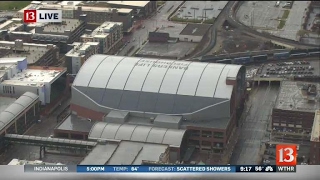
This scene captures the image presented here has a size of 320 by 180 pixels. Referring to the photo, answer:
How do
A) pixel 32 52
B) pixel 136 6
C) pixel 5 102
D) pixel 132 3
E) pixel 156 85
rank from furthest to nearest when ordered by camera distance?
pixel 132 3 < pixel 136 6 < pixel 32 52 < pixel 5 102 < pixel 156 85

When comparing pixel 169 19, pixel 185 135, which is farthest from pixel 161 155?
pixel 169 19

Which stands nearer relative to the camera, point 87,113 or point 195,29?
point 87,113

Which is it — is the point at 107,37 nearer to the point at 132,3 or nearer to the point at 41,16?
the point at 41,16

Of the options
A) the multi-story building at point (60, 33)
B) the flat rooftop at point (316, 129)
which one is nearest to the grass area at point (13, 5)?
the multi-story building at point (60, 33)

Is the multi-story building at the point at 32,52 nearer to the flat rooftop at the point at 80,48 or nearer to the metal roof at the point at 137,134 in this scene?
the flat rooftop at the point at 80,48

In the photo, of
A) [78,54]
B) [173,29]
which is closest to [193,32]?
[173,29]

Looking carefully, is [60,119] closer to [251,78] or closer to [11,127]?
[11,127]
